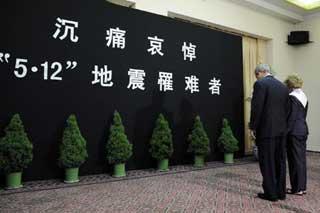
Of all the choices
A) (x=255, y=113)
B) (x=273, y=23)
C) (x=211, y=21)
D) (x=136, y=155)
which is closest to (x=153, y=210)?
(x=255, y=113)

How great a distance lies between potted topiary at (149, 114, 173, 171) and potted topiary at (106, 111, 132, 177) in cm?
48

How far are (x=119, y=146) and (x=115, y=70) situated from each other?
3.78 ft

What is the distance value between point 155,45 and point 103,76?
1.10 meters

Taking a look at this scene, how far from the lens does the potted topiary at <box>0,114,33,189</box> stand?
3201 millimetres

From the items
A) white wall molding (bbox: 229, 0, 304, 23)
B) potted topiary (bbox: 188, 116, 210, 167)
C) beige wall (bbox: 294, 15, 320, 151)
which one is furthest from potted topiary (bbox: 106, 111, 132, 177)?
beige wall (bbox: 294, 15, 320, 151)

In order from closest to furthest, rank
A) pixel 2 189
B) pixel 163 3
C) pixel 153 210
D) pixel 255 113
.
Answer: pixel 153 210 < pixel 255 113 < pixel 2 189 < pixel 163 3

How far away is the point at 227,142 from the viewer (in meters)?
5.09

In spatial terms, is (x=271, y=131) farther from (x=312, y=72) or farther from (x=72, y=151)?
(x=312, y=72)

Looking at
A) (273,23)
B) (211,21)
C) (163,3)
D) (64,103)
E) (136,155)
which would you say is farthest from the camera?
(273,23)

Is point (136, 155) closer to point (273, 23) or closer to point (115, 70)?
point (115, 70)

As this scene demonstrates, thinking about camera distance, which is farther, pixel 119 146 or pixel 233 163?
pixel 233 163

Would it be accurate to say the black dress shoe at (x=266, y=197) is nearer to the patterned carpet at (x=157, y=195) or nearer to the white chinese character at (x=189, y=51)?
the patterned carpet at (x=157, y=195)

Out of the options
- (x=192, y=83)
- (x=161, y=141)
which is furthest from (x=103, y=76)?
(x=192, y=83)

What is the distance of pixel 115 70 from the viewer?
425 cm
